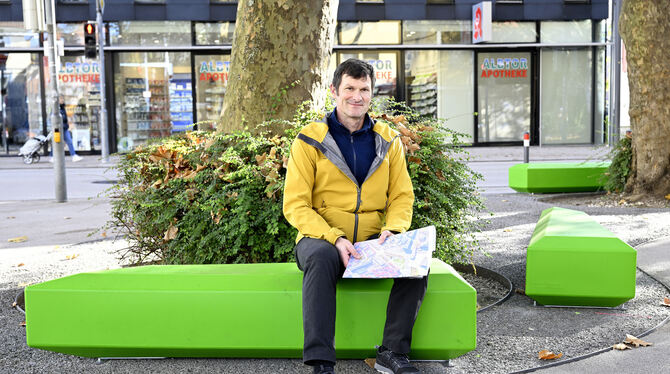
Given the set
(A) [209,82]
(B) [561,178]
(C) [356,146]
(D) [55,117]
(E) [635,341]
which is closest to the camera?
(C) [356,146]

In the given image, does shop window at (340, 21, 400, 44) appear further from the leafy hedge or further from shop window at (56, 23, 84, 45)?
the leafy hedge

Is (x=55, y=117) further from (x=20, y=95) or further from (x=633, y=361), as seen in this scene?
(x=20, y=95)

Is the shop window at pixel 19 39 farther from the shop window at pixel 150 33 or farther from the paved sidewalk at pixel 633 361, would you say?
the paved sidewalk at pixel 633 361

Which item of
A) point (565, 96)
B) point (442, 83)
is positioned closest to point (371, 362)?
point (442, 83)

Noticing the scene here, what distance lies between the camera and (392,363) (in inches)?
147

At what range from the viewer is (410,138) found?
5.41 meters

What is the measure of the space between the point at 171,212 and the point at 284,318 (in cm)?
172

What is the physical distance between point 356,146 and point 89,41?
56.9 feet

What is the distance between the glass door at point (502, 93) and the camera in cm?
2572

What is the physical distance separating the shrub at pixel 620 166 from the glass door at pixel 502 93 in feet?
47.6

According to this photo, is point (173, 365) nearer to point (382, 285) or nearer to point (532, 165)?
point (382, 285)

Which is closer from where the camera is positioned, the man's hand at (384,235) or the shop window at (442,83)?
the man's hand at (384,235)

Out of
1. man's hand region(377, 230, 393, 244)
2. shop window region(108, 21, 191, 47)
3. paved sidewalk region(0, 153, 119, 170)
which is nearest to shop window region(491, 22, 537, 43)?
shop window region(108, 21, 191, 47)

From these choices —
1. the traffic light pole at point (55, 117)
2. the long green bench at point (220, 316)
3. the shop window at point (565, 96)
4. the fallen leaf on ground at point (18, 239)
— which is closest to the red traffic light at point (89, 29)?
the traffic light pole at point (55, 117)
